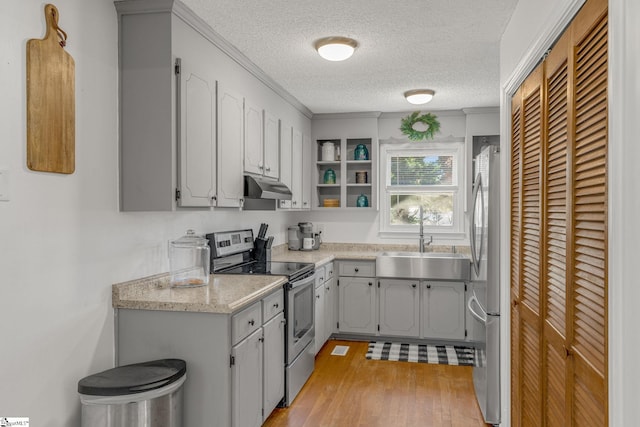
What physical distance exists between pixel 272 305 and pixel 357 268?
1981 millimetres

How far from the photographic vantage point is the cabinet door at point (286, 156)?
13.9 ft

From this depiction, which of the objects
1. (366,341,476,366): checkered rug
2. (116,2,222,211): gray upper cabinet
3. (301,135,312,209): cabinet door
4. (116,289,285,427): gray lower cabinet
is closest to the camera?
(116,289,285,427): gray lower cabinet

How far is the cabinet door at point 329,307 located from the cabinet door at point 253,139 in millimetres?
1501

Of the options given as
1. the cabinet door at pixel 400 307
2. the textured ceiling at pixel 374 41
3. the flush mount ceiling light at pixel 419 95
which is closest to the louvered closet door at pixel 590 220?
the textured ceiling at pixel 374 41

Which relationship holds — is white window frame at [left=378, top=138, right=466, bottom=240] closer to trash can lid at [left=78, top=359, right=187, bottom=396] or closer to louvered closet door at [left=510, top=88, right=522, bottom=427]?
louvered closet door at [left=510, top=88, right=522, bottom=427]

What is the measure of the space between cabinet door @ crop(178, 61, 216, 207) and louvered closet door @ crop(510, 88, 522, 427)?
174cm

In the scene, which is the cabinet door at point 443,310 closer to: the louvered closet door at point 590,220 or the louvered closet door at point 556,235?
the louvered closet door at point 556,235

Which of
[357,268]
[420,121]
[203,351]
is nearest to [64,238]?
[203,351]

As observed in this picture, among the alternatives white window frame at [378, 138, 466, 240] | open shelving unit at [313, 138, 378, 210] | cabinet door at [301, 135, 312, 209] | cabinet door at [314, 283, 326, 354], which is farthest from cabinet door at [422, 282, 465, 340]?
cabinet door at [301, 135, 312, 209]

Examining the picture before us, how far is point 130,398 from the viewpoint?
6.42 ft

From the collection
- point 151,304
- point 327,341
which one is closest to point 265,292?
point 151,304

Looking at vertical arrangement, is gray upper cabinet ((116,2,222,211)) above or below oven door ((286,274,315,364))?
above

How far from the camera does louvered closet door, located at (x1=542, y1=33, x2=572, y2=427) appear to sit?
1639mm

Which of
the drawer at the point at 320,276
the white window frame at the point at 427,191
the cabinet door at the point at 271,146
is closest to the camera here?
the cabinet door at the point at 271,146
